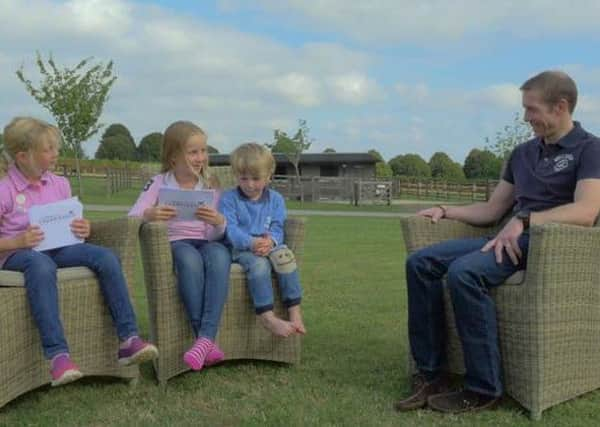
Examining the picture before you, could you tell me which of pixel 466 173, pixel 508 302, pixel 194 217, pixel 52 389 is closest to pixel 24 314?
pixel 52 389

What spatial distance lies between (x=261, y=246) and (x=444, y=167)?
50.5 metres

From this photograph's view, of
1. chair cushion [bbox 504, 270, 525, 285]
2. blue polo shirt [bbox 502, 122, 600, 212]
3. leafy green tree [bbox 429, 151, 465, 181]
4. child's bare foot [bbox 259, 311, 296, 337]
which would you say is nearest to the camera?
chair cushion [bbox 504, 270, 525, 285]

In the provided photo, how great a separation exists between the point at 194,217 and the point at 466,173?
49.0m

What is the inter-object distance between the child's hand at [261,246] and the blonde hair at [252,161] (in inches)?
14.0

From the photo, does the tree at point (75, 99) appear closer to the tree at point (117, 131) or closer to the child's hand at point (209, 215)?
the child's hand at point (209, 215)

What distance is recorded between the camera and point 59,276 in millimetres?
3146

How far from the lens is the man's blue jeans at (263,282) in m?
3.53

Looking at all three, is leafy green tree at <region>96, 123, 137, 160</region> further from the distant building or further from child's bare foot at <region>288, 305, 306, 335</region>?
child's bare foot at <region>288, 305, 306, 335</region>

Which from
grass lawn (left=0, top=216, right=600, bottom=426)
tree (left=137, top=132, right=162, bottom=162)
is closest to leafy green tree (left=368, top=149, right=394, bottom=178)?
tree (left=137, top=132, right=162, bottom=162)

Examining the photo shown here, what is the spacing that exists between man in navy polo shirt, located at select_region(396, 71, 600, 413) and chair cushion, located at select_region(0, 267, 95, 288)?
1472 mm

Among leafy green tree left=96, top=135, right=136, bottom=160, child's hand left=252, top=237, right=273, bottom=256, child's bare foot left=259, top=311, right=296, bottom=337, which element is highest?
leafy green tree left=96, top=135, right=136, bottom=160

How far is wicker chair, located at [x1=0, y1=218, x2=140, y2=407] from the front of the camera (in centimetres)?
296

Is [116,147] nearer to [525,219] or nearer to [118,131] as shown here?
[118,131]

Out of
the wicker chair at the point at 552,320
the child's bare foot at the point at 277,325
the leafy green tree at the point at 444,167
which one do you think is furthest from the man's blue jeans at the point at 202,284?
the leafy green tree at the point at 444,167
